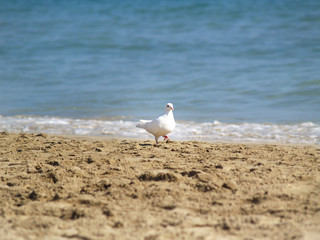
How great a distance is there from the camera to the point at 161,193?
167 inches

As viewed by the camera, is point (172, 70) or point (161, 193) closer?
point (161, 193)

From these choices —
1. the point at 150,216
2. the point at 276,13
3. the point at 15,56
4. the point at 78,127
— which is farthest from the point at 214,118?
the point at 276,13

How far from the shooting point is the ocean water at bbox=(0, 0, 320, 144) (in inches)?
354

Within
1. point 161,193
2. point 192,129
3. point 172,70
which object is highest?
point 172,70

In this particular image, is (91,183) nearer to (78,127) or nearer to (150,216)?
(150,216)

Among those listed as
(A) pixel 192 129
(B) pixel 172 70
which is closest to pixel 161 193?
(A) pixel 192 129

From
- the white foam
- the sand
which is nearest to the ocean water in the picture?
the white foam

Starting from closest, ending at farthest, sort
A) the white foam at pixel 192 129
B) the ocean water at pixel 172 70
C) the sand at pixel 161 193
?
A: 1. the sand at pixel 161 193
2. the white foam at pixel 192 129
3. the ocean water at pixel 172 70

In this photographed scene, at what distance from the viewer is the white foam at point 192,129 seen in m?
7.49

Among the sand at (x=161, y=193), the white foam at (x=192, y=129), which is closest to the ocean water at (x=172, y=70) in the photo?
the white foam at (x=192, y=129)

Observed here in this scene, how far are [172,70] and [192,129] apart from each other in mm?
6335

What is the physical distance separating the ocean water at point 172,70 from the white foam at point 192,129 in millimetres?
21

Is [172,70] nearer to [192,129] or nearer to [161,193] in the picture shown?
[192,129]

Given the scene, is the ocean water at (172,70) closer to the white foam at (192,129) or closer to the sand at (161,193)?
the white foam at (192,129)
